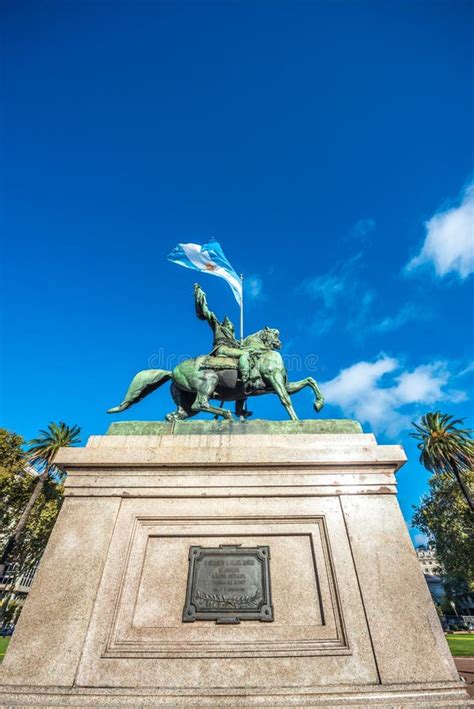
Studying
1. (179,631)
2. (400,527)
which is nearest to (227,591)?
(179,631)

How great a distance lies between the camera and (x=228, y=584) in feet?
15.0

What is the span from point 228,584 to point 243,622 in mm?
424

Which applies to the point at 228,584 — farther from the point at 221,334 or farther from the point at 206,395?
the point at 221,334

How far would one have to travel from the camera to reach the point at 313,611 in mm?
4465

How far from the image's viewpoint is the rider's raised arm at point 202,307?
28.1 feet

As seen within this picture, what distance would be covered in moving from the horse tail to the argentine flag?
4.59 metres

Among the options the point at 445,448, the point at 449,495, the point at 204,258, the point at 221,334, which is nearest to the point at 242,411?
the point at 221,334

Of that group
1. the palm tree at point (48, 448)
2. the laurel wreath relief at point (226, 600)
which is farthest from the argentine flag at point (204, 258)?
the palm tree at point (48, 448)

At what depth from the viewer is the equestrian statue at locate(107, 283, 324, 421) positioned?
746 centimetres

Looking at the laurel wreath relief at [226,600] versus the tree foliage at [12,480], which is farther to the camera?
the tree foliage at [12,480]

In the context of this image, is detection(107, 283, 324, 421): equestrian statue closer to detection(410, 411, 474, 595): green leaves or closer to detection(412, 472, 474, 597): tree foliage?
detection(410, 411, 474, 595): green leaves

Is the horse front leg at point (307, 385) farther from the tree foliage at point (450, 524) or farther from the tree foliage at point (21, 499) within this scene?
the tree foliage at point (450, 524)

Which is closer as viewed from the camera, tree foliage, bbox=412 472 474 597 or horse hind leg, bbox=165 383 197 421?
horse hind leg, bbox=165 383 197 421

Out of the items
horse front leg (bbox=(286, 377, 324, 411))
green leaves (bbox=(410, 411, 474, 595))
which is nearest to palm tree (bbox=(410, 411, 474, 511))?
green leaves (bbox=(410, 411, 474, 595))
